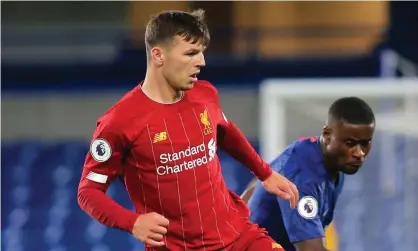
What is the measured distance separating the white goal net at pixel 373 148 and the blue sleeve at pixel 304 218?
1.28 metres

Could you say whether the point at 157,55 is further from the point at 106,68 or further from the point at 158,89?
the point at 106,68

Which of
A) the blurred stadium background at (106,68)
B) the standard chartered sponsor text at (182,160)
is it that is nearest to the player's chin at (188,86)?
the standard chartered sponsor text at (182,160)

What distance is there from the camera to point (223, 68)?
7.72 m

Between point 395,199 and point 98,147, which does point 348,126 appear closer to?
point 98,147

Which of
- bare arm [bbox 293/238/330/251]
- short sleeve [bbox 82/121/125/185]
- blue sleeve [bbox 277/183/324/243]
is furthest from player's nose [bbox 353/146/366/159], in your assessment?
short sleeve [bbox 82/121/125/185]

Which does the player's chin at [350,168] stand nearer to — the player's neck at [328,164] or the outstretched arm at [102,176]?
the player's neck at [328,164]

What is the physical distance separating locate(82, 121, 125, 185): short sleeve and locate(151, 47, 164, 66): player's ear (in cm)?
21

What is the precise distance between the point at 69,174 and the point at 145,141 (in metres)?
5.16

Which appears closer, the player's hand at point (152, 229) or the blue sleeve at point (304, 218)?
the player's hand at point (152, 229)

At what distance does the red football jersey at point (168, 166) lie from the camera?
2.27 metres

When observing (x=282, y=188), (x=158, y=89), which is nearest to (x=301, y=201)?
(x=282, y=188)

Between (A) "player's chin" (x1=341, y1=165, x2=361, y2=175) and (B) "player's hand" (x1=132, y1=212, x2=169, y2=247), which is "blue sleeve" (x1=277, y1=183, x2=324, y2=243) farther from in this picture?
(B) "player's hand" (x1=132, y1=212, x2=169, y2=247)

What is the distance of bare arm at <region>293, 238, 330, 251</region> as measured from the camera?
104 inches

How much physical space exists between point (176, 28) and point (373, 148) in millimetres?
2341
